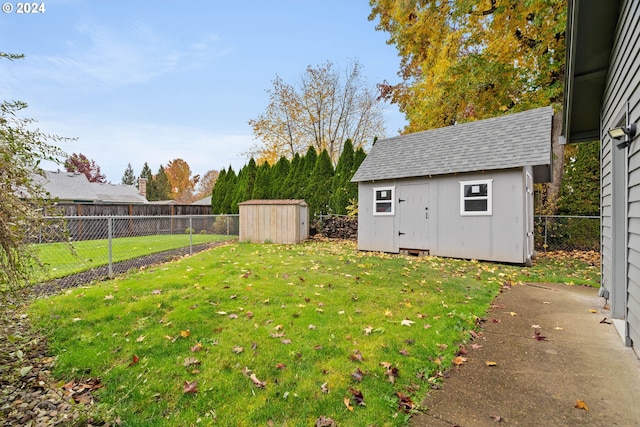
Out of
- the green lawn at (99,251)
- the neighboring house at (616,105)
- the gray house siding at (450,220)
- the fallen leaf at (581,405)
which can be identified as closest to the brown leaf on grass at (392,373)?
the fallen leaf at (581,405)

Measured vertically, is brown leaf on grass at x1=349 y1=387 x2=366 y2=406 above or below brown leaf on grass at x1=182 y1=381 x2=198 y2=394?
below

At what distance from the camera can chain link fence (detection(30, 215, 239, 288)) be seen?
3.03 m

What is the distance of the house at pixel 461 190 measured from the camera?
7.87m

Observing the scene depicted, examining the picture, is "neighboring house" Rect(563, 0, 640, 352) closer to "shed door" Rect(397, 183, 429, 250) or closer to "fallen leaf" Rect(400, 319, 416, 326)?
"fallen leaf" Rect(400, 319, 416, 326)

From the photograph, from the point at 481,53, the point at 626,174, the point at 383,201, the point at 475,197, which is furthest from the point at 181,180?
the point at 626,174

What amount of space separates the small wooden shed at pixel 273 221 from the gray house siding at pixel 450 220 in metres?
2.60

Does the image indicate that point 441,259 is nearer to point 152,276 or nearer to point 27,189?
point 152,276

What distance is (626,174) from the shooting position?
121 inches

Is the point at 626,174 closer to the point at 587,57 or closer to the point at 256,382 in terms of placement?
the point at 587,57

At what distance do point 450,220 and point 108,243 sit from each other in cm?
898

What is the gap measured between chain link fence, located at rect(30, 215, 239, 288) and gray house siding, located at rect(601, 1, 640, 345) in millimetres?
5282

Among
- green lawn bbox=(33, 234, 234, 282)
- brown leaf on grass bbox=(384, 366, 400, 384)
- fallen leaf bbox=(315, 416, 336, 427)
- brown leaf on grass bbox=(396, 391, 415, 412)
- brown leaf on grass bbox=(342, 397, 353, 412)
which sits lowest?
brown leaf on grass bbox=(396, 391, 415, 412)

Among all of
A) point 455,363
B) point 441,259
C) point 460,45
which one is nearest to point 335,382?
point 455,363

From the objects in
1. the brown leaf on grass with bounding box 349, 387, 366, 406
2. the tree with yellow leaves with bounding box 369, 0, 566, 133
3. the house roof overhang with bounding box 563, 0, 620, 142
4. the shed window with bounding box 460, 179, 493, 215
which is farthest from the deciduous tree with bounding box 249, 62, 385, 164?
the brown leaf on grass with bounding box 349, 387, 366, 406
